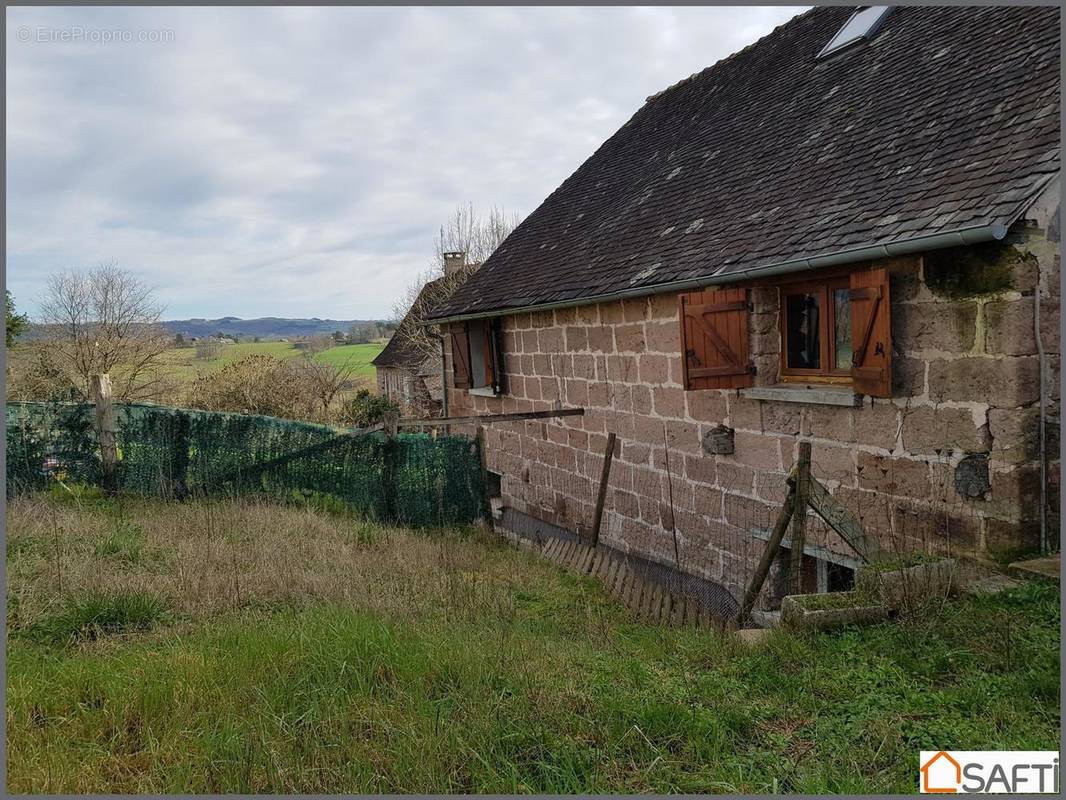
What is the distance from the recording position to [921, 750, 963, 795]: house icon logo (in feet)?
8.79

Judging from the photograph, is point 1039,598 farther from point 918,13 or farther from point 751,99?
point 751,99

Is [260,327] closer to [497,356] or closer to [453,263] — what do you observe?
[453,263]

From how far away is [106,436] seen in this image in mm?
10195

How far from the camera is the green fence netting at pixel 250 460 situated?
9750 millimetres

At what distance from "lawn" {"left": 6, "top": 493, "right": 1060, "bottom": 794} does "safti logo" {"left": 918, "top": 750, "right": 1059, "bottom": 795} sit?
7 cm

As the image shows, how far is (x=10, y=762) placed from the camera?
3.13 meters

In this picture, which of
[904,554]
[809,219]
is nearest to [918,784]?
[904,554]

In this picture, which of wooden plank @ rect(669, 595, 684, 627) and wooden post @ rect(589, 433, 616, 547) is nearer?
wooden plank @ rect(669, 595, 684, 627)

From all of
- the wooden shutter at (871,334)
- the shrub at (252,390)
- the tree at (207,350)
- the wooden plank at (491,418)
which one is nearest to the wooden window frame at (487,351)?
the wooden plank at (491,418)

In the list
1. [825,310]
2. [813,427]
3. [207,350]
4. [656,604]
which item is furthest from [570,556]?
[207,350]

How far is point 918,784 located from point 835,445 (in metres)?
3.52

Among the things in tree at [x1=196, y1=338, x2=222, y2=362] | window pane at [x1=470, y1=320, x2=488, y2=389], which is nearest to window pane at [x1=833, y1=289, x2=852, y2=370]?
window pane at [x1=470, y1=320, x2=488, y2=389]

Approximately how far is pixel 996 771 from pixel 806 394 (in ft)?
11.6

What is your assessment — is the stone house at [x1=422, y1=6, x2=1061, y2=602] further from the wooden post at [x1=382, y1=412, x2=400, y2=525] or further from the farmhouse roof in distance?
the wooden post at [x1=382, y1=412, x2=400, y2=525]
